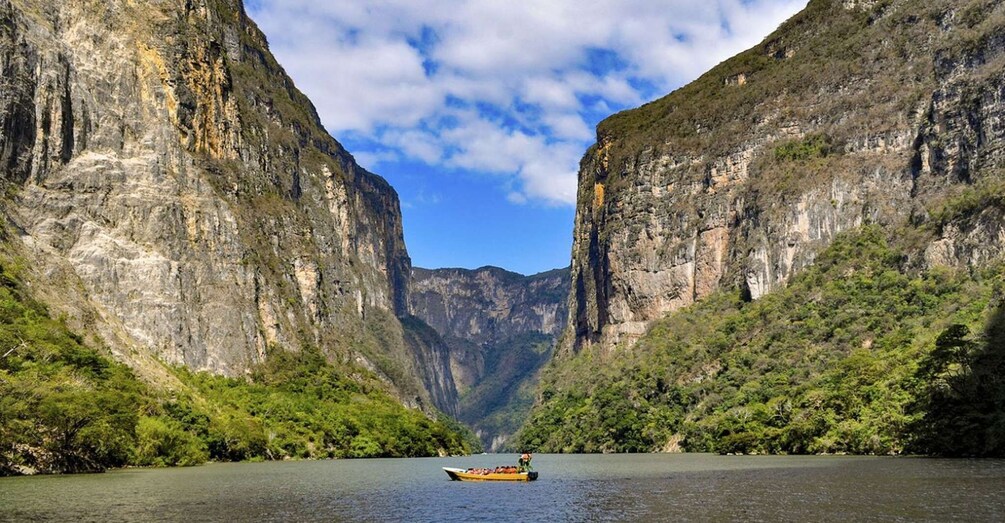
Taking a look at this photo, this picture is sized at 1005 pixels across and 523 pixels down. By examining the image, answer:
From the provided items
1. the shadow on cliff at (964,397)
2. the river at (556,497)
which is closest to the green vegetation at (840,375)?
the shadow on cliff at (964,397)

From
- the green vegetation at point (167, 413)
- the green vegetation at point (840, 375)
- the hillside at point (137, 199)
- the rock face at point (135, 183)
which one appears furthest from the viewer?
the rock face at point (135, 183)

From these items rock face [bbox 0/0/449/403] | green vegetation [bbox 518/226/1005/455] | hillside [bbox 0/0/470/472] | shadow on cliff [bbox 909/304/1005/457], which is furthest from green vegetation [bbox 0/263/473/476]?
shadow on cliff [bbox 909/304/1005/457]

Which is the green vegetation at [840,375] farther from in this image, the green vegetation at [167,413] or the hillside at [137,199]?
the hillside at [137,199]

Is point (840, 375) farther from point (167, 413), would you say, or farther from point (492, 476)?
point (167, 413)

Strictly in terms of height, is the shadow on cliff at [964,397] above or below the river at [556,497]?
above

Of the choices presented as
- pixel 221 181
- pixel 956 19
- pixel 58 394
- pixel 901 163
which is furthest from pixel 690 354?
pixel 58 394

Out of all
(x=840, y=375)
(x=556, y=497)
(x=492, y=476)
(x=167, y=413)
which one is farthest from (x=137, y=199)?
(x=840, y=375)

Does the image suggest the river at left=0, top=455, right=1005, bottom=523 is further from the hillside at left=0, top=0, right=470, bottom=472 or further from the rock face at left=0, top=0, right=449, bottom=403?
the rock face at left=0, top=0, right=449, bottom=403
